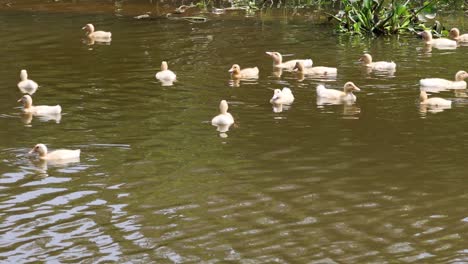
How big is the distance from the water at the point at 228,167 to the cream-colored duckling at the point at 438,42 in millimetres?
881

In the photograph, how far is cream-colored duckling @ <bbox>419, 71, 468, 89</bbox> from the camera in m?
17.6

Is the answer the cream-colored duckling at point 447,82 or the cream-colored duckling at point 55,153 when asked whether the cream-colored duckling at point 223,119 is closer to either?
the cream-colored duckling at point 55,153

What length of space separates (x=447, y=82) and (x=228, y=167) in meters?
6.60

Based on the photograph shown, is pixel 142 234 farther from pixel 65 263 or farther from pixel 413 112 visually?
pixel 413 112

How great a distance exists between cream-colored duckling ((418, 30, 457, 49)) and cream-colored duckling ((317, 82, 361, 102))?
20.3 feet

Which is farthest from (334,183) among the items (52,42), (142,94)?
(52,42)

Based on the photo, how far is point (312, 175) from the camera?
40.8 ft

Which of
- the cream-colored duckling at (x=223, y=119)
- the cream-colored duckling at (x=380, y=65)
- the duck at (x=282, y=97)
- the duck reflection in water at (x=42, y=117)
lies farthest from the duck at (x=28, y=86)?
the cream-colored duckling at (x=380, y=65)

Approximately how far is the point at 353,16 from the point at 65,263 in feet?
55.0

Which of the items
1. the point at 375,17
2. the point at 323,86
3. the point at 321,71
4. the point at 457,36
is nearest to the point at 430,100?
the point at 323,86

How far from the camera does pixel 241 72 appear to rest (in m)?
18.6

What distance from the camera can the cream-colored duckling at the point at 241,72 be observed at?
1850 centimetres

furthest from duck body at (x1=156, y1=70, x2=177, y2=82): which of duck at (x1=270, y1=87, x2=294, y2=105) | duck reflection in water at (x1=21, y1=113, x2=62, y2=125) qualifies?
duck reflection in water at (x1=21, y1=113, x2=62, y2=125)

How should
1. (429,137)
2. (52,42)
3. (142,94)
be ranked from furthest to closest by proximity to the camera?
(52,42) → (142,94) → (429,137)
